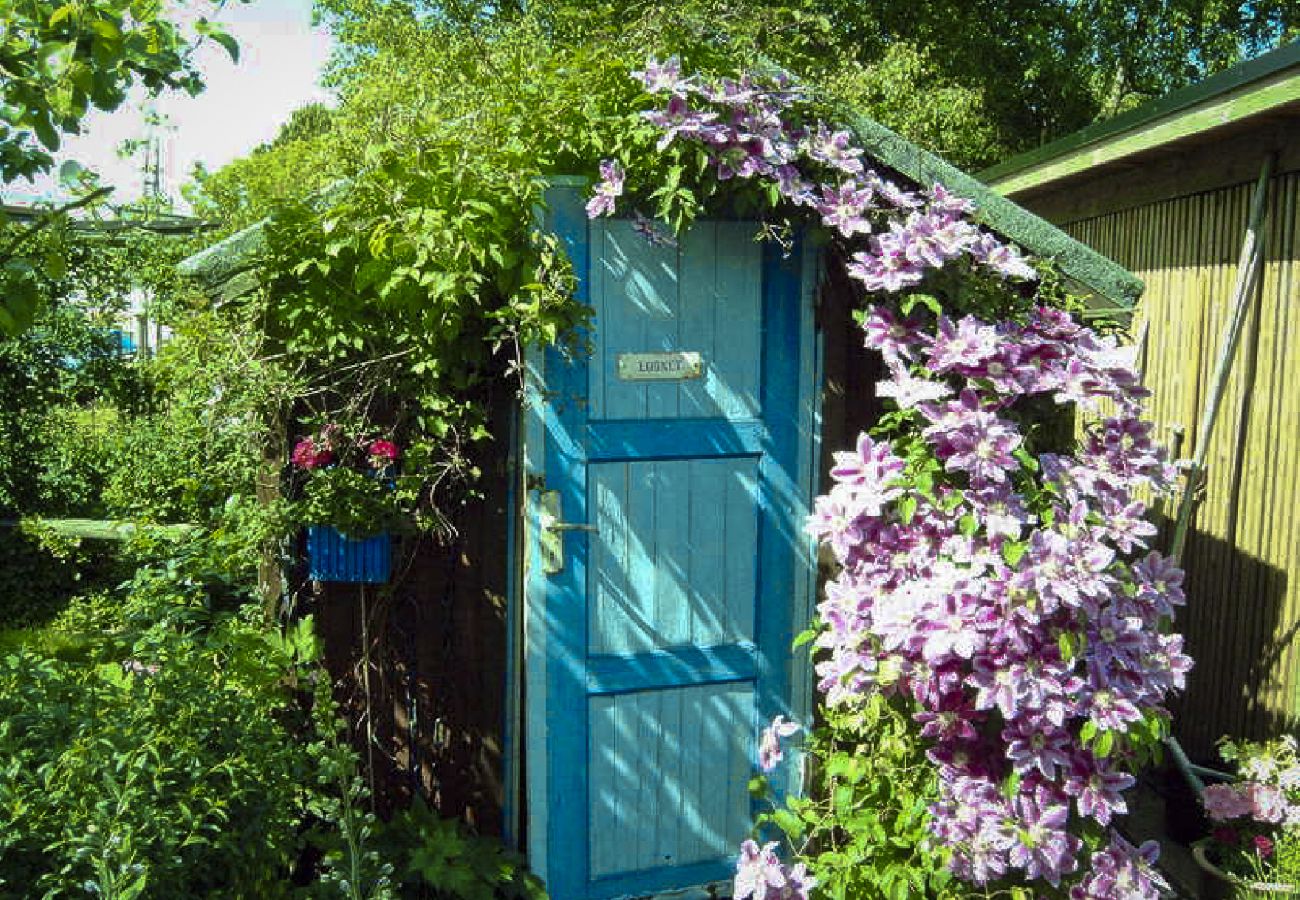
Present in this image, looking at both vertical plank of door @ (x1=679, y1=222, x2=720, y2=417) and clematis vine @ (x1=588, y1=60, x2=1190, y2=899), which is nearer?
clematis vine @ (x1=588, y1=60, x2=1190, y2=899)

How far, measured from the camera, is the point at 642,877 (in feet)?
12.4

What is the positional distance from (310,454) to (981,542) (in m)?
2.04

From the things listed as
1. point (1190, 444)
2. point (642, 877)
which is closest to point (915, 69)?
point (1190, 444)

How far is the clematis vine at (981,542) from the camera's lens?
3.17 m

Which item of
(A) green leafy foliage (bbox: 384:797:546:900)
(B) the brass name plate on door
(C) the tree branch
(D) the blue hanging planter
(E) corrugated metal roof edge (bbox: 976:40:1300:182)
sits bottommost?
(A) green leafy foliage (bbox: 384:797:546:900)

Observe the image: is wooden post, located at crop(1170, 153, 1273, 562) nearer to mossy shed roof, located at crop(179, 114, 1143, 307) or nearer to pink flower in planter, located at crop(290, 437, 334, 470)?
mossy shed roof, located at crop(179, 114, 1143, 307)

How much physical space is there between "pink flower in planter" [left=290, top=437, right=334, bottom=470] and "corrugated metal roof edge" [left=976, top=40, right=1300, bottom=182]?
11.8ft

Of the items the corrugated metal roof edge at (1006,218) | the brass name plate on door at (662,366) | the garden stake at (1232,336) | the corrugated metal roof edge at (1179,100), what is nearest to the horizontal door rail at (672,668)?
the brass name plate on door at (662,366)

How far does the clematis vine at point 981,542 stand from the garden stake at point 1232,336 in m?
1.45

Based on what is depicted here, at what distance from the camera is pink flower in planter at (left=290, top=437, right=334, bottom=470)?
11.3 ft

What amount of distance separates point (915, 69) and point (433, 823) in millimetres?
11092

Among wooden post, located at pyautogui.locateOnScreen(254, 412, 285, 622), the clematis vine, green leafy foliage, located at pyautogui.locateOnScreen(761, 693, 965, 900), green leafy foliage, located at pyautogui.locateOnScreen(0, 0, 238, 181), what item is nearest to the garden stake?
the clematis vine

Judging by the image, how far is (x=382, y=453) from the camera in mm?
3457

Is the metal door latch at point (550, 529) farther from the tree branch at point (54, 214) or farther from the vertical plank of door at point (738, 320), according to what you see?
the tree branch at point (54, 214)
